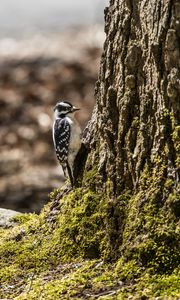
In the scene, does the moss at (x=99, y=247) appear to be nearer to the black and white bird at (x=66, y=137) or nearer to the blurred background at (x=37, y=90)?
the black and white bird at (x=66, y=137)

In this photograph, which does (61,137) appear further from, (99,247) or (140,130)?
(140,130)

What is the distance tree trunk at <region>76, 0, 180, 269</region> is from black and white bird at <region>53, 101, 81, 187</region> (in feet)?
2.13

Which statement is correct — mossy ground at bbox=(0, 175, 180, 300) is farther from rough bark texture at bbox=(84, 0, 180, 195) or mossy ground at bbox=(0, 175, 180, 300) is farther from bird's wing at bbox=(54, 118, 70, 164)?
bird's wing at bbox=(54, 118, 70, 164)

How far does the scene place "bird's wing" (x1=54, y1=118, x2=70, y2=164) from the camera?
20.3ft

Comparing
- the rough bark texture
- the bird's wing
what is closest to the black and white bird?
the bird's wing

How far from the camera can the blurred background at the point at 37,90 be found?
10.0 meters

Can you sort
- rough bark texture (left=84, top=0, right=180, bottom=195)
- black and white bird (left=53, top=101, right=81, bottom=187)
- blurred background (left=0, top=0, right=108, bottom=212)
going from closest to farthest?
rough bark texture (left=84, top=0, right=180, bottom=195) → black and white bird (left=53, top=101, right=81, bottom=187) → blurred background (left=0, top=0, right=108, bottom=212)

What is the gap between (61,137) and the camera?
252 inches

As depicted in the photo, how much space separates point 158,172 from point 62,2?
14231 mm

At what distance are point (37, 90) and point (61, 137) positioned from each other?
5.41 metres

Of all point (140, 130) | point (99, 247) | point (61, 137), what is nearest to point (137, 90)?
point (140, 130)

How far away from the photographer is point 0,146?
1081 cm

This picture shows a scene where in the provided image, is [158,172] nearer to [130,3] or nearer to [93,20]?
[130,3]

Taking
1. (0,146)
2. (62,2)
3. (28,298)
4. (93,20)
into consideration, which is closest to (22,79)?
(0,146)
